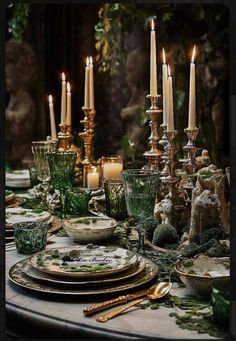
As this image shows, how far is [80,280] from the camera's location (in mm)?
1082

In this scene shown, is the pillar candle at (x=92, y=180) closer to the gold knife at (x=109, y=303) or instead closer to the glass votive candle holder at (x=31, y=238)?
the glass votive candle holder at (x=31, y=238)

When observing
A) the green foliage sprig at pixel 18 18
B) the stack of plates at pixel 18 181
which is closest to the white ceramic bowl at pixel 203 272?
the stack of plates at pixel 18 181

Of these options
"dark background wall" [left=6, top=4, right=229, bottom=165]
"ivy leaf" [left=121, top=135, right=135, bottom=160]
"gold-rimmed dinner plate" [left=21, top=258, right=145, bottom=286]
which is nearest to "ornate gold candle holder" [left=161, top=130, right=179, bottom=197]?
"gold-rimmed dinner plate" [left=21, top=258, right=145, bottom=286]

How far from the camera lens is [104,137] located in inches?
184

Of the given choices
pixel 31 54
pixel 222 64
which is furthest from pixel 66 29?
pixel 222 64

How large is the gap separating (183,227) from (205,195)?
17 cm

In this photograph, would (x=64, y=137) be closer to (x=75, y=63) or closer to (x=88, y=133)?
(x=88, y=133)

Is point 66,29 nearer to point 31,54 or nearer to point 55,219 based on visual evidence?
point 31,54

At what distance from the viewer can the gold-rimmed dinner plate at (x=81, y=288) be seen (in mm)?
1054

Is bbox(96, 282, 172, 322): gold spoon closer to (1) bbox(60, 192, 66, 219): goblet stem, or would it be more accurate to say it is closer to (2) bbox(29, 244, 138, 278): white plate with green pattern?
(2) bbox(29, 244, 138, 278): white plate with green pattern

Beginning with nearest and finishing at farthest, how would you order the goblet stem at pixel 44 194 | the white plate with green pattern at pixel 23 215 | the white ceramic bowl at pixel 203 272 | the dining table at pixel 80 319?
the dining table at pixel 80 319 < the white ceramic bowl at pixel 203 272 < the white plate with green pattern at pixel 23 215 < the goblet stem at pixel 44 194

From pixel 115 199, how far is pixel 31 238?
0.37m

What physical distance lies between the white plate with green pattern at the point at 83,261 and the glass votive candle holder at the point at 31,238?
0.25ft

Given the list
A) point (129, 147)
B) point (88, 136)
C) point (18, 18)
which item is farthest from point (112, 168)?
point (18, 18)
